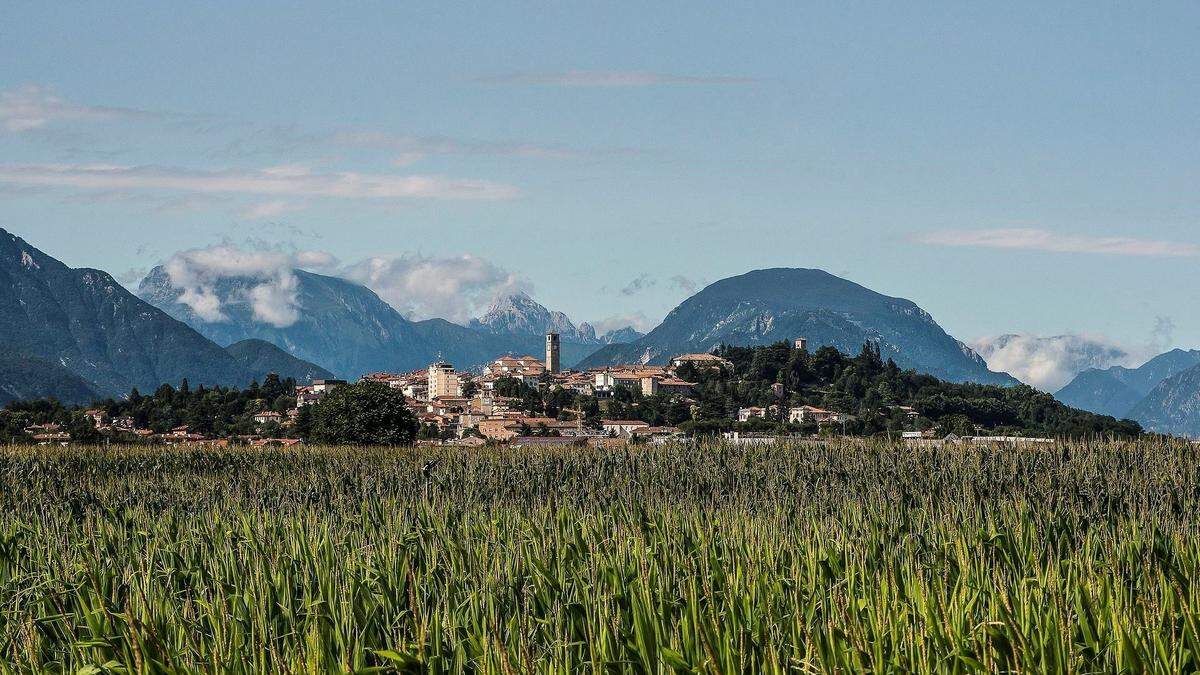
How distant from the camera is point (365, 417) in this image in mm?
61250

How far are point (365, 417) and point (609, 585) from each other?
52.3 metres

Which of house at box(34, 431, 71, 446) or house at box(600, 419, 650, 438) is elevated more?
house at box(600, 419, 650, 438)

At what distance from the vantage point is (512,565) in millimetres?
11055

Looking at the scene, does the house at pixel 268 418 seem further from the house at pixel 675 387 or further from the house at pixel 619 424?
the house at pixel 675 387

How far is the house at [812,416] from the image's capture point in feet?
396

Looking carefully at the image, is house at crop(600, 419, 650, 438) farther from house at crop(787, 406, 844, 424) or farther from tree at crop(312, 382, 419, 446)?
tree at crop(312, 382, 419, 446)

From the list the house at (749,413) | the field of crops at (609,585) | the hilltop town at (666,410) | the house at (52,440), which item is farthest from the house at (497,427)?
the field of crops at (609,585)

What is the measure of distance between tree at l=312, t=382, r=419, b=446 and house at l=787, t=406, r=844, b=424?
6020 centimetres

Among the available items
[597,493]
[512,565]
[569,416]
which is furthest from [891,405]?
[512,565]

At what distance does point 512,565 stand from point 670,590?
1.66 metres

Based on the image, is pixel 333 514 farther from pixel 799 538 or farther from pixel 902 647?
pixel 902 647

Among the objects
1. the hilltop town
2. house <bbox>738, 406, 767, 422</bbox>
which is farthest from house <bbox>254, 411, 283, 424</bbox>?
house <bbox>738, 406, 767, 422</bbox>

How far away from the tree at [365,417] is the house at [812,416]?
60199 mm

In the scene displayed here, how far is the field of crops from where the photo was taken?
7727 mm
